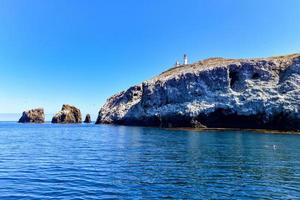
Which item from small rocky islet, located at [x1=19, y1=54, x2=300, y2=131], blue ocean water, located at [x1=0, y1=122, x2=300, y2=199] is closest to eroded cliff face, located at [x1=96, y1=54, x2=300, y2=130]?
small rocky islet, located at [x1=19, y1=54, x2=300, y2=131]

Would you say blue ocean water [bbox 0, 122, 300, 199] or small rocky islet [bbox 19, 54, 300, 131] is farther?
small rocky islet [bbox 19, 54, 300, 131]

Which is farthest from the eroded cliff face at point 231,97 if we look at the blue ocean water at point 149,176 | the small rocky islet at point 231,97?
the blue ocean water at point 149,176

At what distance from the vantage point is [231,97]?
99.7 m

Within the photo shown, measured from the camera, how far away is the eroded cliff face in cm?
9144

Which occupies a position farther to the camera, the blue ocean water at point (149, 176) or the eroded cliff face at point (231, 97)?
the eroded cliff face at point (231, 97)

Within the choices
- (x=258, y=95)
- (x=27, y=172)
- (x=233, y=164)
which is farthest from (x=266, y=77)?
(x=27, y=172)

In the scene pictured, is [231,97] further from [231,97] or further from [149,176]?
[149,176]

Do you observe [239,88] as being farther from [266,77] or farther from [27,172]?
[27,172]

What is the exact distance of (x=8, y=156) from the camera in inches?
1513

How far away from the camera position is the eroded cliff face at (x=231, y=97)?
300 ft

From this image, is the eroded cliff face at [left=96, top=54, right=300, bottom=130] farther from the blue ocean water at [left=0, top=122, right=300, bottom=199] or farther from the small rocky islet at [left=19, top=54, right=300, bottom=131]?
the blue ocean water at [left=0, top=122, right=300, bottom=199]

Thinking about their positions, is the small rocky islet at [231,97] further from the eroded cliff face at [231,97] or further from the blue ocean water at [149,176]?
the blue ocean water at [149,176]

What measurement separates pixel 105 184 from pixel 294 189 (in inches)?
522

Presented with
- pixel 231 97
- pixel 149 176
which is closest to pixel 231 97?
pixel 231 97
